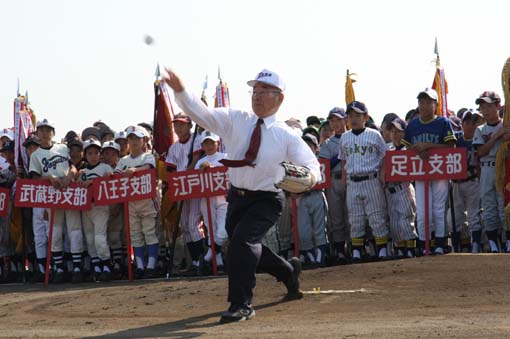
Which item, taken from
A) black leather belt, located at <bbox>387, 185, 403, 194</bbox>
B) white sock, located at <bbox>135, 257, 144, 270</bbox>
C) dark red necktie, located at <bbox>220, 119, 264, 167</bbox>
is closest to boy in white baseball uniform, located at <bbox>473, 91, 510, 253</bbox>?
black leather belt, located at <bbox>387, 185, 403, 194</bbox>

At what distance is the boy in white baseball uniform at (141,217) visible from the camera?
14617 mm

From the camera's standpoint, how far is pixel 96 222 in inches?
582

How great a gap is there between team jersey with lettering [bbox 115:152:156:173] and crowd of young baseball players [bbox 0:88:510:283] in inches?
0.7

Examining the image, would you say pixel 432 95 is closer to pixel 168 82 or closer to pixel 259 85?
pixel 259 85

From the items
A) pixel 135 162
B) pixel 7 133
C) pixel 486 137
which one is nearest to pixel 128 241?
pixel 135 162

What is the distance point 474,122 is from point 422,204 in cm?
160

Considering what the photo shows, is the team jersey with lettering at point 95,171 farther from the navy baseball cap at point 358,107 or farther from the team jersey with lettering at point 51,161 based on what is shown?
the navy baseball cap at point 358,107

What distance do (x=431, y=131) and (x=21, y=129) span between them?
6678mm

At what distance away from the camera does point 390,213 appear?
547 inches

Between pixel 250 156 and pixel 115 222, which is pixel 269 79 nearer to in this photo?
pixel 250 156

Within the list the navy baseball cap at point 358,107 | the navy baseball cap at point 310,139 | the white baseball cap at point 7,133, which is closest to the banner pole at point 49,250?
the white baseball cap at point 7,133

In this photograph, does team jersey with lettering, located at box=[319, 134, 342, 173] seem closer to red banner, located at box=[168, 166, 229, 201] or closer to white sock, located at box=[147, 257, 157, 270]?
red banner, located at box=[168, 166, 229, 201]

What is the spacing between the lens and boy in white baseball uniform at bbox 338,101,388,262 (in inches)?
538

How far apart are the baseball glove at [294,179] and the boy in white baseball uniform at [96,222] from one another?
6.44m
